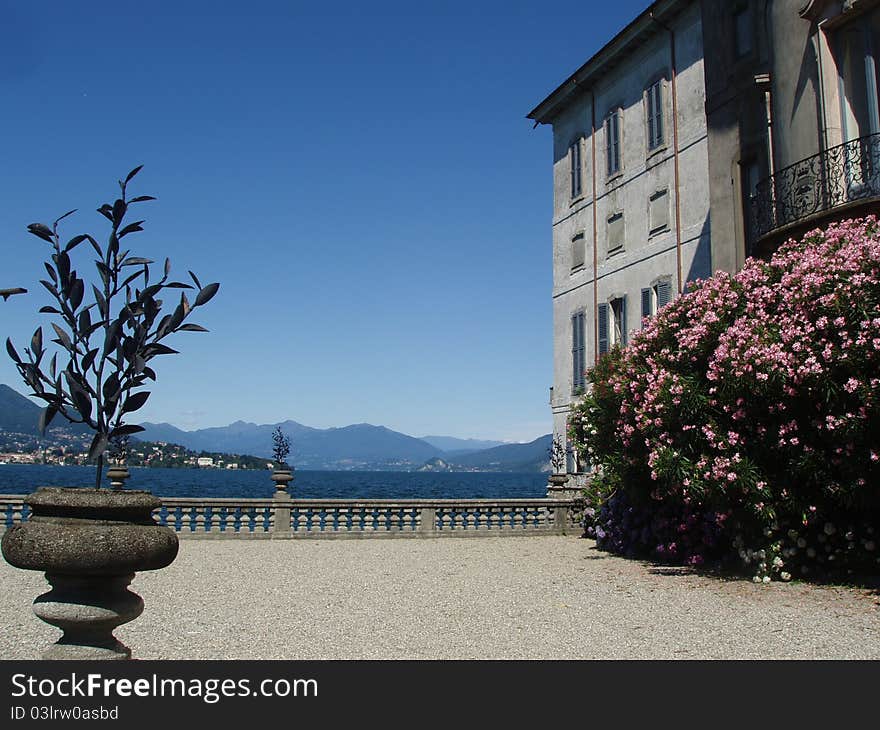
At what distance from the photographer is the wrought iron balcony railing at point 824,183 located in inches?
529

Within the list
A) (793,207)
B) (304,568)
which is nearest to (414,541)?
(304,568)

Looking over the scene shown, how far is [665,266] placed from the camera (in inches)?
845

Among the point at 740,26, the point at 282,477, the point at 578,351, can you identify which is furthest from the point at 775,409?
the point at 578,351

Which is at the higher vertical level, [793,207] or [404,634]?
[793,207]

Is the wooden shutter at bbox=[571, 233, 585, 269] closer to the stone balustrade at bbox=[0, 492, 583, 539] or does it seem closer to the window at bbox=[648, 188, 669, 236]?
the window at bbox=[648, 188, 669, 236]

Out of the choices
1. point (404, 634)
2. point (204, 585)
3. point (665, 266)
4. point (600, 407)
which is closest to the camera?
point (404, 634)

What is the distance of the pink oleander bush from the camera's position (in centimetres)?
989

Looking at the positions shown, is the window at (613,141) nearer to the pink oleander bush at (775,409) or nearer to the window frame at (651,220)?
the window frame at (651,220)

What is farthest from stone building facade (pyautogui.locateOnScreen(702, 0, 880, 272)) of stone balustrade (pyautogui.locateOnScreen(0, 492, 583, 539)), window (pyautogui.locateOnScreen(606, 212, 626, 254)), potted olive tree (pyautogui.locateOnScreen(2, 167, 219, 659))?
potted olive tree (pyautogui.locateOnScreen(2, 167, 219, 659))

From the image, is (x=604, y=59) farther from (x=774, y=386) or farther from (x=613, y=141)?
(x=774, y=386)

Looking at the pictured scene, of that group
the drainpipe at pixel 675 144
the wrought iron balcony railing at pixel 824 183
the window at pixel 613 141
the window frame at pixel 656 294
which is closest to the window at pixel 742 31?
the drainpipe at pixel 675 144

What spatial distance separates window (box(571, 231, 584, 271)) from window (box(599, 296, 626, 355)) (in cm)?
222

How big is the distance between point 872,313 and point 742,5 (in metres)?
12.3

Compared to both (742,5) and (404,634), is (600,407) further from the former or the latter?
(742,5)
